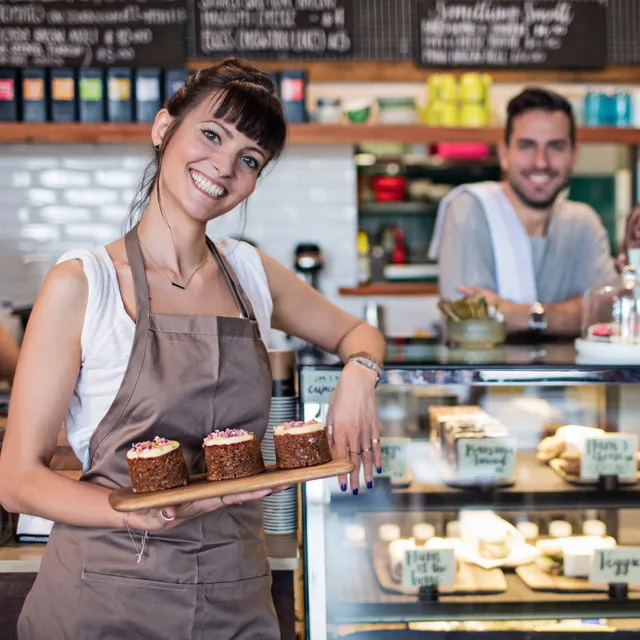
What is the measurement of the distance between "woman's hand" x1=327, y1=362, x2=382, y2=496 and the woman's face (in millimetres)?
411

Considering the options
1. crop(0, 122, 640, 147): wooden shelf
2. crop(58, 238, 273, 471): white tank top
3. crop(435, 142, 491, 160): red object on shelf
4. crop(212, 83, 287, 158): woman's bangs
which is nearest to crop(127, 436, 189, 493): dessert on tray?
crop(58, 238, 273, 471): white tank top

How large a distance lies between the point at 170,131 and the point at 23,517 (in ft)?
2.92

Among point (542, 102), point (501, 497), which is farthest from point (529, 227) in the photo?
point (501, 497)

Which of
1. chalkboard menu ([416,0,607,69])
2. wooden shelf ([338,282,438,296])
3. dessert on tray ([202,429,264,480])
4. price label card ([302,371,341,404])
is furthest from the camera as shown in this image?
wooden shelf ([338,282,438,296])

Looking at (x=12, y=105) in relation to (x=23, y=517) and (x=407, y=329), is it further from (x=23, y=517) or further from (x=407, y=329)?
(x=23, y=517)

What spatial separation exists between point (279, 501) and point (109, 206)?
3309 mm

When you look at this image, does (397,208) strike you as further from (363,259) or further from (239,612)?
(239,612)

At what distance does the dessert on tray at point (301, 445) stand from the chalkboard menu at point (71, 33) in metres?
3.48

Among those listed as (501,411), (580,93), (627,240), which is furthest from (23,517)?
(580,93)

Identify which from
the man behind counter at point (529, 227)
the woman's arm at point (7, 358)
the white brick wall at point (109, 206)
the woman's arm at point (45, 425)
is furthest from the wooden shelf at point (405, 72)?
the woman's arm at point (45, 425)

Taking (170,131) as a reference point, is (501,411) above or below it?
below

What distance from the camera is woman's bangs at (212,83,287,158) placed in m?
1.39

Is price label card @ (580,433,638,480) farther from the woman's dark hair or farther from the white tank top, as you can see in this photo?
the white tank top

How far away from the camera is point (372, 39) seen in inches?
176
